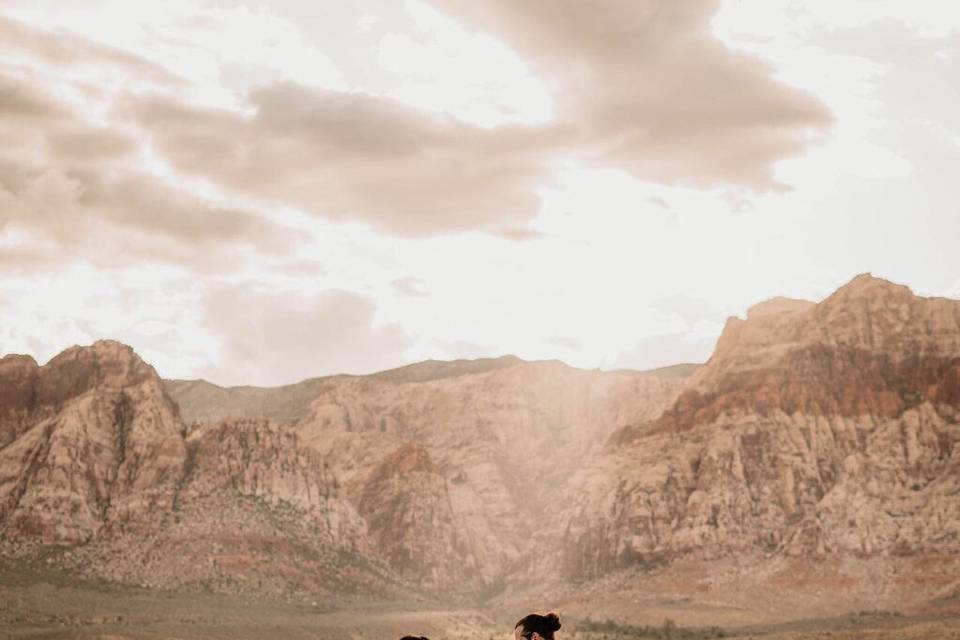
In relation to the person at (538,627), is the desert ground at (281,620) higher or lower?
lower

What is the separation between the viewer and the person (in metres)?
14.9

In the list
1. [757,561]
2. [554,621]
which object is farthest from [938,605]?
[554,621]

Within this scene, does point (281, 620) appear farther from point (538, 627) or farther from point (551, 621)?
point (551, 621)

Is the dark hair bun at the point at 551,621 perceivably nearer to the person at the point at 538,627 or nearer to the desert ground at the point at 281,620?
the person at the point at 538,627

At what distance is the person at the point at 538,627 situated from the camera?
1491cm

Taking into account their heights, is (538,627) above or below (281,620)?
above

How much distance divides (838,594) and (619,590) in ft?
117

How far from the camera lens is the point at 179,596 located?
15825cm

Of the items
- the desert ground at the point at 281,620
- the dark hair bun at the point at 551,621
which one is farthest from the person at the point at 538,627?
the desert ground at the point at 281,620

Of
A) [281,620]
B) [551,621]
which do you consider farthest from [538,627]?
[281,620]

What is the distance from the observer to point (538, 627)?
596 inches

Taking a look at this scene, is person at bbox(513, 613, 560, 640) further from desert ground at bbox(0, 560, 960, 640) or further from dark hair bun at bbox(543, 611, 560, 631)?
desert ground at bbox(0, 560, 960, 640)

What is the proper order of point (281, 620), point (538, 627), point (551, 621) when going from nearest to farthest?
point (551, 621), point (538, 627), point (281, 620)

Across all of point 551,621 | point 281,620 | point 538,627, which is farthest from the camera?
point 281,620
